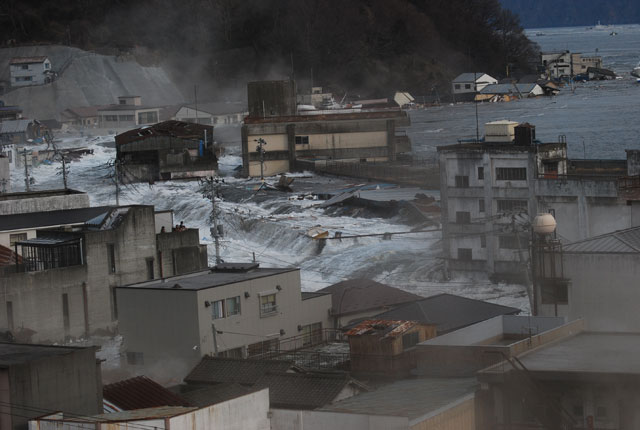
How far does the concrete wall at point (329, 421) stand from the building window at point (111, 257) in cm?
704

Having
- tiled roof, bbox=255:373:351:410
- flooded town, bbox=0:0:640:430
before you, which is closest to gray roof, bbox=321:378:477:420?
flooded town, bbox=0:0:640:430

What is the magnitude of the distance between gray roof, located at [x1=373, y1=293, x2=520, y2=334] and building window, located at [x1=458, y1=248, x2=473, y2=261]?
15.6ft

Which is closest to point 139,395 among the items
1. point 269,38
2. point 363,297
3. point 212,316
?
point 212,316

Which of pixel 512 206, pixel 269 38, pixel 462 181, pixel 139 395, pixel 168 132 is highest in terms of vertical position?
pixel 269 38

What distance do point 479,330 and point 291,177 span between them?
17.9 metres

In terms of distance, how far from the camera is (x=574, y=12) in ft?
500

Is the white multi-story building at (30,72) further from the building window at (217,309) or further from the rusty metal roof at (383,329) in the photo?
the rusty metal roof at (383,329)

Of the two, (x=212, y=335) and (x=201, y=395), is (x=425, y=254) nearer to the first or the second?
(x=212, y=335)

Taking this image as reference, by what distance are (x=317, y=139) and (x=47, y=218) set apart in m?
14.5

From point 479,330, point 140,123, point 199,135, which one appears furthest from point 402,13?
point 479,330

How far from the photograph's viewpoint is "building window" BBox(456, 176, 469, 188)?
633 inches

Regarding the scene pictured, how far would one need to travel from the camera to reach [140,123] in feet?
145

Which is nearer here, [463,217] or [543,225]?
[543,225]

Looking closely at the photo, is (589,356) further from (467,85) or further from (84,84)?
(467,85)
